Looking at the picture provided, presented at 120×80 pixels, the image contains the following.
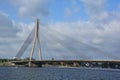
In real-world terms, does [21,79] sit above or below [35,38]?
below

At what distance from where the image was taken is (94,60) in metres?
138

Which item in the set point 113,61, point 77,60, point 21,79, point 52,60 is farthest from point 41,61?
point 21,79

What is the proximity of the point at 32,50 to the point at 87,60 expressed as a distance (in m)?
19.3

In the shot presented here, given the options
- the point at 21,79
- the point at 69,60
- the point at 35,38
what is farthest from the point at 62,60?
the point at 21,79

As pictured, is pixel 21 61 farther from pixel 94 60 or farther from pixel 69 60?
pixel 94 60

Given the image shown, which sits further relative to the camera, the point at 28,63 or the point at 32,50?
the point at 28,63

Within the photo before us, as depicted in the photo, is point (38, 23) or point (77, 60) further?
point (38, 23)

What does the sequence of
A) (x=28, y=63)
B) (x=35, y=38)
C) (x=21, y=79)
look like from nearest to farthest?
1. (x=21, y=79)
2. (x=35, y=38)
3. (x=28, y=63)

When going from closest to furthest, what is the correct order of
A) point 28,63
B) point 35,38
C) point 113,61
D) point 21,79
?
point 21,79 < point 113,61 < point 35,38 < point 28,63

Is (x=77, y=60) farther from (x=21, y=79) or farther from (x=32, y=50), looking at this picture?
(x=21, y=79)

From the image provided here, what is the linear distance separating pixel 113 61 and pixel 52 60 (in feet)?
83.4

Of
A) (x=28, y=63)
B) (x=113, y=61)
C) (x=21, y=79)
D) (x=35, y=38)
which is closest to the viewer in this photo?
(x=21, y=79)

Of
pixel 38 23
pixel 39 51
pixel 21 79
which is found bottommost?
pixel 21 79

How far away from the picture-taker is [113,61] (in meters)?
133
